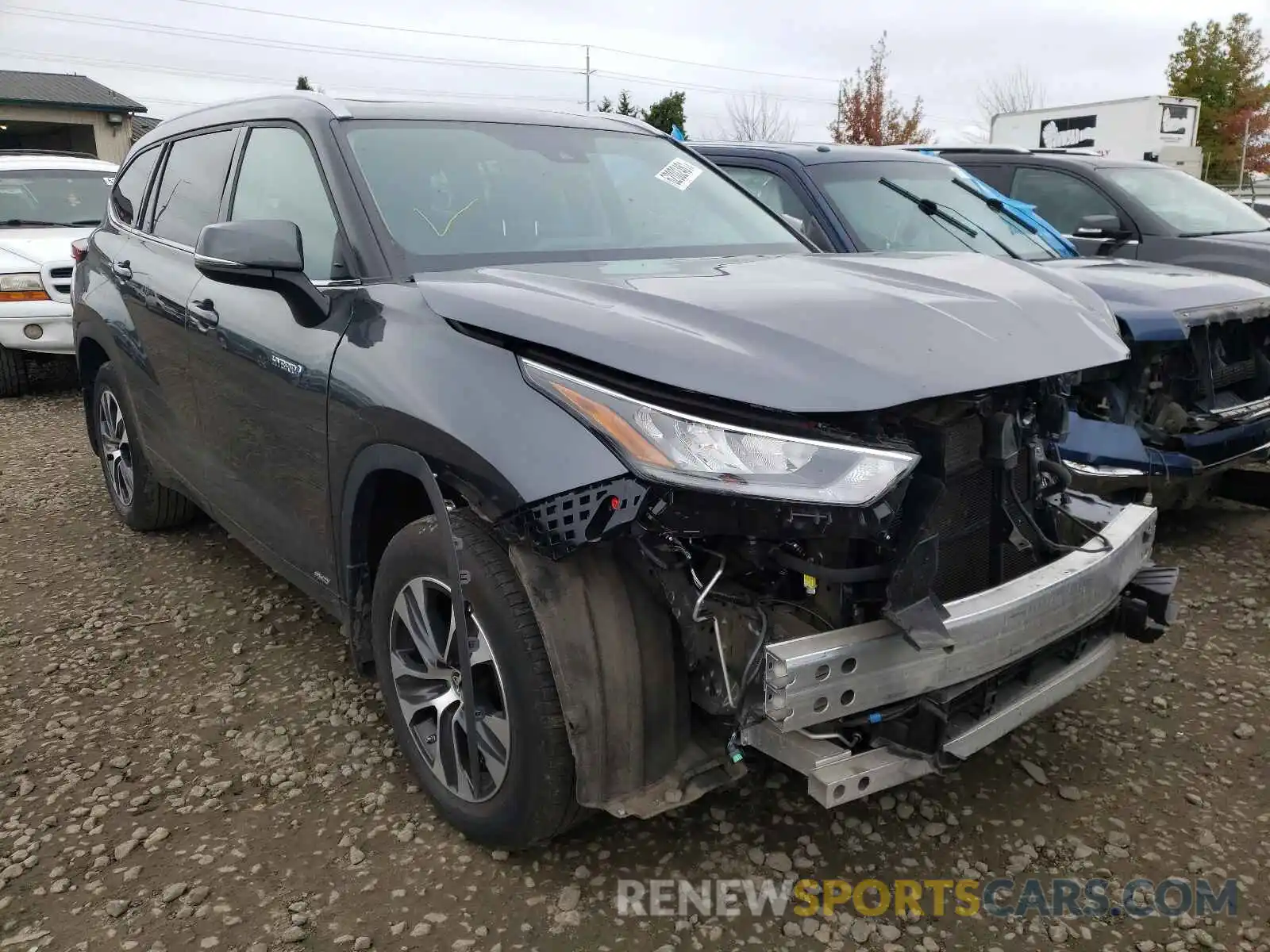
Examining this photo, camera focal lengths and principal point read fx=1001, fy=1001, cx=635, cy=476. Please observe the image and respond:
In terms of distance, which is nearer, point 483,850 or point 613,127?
point 483,850

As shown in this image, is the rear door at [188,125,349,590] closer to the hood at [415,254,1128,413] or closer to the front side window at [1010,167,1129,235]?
A: the hood at [415,254,1128,413]

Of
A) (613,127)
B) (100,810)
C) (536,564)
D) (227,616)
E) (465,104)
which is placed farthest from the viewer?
(227,616)

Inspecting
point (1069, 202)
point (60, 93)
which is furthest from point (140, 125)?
point (1069, 202)

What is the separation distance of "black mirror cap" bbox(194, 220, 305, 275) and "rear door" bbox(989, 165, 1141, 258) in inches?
226

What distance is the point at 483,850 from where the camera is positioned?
2.51 metres

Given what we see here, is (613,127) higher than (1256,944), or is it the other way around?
(613,127)

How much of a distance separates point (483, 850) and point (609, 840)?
1.04 ft

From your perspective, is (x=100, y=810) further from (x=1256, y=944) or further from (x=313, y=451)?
(x=1256, y=944)

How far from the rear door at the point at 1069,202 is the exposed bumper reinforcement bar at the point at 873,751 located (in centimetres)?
523

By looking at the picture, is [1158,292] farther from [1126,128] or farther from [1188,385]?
[1126,128]

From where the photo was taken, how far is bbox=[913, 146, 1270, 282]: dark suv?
661 cm

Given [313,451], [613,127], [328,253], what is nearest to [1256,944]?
[313,451]

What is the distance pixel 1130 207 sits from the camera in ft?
22.4

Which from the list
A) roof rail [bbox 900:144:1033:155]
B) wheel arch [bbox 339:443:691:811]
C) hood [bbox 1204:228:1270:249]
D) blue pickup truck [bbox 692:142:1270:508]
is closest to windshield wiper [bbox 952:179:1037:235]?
blue pickup truck [bbox 692:142:1270:508]
